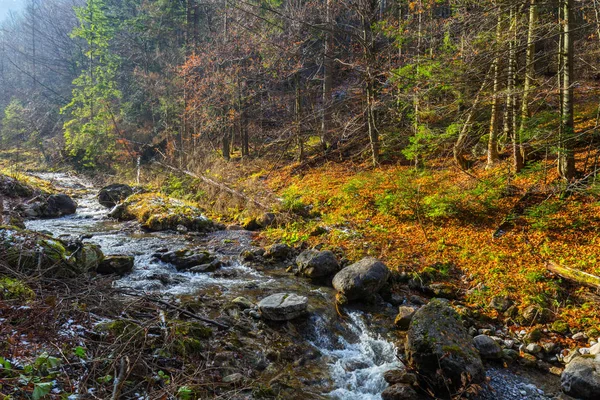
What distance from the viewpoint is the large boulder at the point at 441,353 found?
4.58 meters

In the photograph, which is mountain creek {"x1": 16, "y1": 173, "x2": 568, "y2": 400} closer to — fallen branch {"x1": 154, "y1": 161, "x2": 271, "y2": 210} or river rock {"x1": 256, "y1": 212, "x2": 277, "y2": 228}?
river rock {"x1": 256, "y1": 212, "x2": 277, "y2": 228}

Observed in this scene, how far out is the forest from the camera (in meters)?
4.23

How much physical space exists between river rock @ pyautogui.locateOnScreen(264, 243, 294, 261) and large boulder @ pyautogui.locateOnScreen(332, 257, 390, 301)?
2536 mm

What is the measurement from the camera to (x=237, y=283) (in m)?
7.88

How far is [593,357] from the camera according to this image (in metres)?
4.80

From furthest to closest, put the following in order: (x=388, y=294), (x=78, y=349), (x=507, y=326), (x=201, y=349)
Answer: (x=388, y=294) < (x=507, y=326) < (x=201, y=349) < (x=78, y=349)

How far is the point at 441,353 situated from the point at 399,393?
2.60ft

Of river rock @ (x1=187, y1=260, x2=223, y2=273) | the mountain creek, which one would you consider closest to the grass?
the mountain creek

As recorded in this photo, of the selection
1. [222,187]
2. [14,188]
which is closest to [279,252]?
[222,187]

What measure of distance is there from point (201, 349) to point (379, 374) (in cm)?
258

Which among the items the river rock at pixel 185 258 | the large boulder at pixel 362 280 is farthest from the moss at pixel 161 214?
the large boulder at pixel 362 280

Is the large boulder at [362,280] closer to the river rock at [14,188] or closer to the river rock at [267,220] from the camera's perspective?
the river rock at [267,220]

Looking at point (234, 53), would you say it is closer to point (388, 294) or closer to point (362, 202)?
point (362, 202)

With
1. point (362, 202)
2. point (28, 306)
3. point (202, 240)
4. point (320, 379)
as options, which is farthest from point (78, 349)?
point (362, 202)
